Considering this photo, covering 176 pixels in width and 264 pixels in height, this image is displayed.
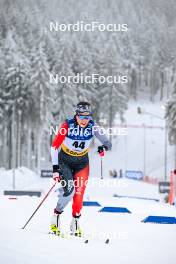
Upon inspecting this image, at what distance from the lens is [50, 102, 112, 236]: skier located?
792 centimetres

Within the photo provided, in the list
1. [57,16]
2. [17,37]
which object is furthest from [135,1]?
[17,37]

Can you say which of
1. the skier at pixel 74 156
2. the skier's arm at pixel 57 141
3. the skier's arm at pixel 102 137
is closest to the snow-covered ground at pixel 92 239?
the skier at pixel 74 156

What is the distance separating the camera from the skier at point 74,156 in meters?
7.92

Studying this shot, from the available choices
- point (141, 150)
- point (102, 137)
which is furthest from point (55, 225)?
point (141, 150)

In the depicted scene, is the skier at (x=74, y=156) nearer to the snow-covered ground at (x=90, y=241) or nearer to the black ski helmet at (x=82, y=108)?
the black ski helmet at (x=82, y=108)

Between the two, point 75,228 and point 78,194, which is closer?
point 75,228

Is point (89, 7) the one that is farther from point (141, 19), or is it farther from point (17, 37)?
point (17, 37)

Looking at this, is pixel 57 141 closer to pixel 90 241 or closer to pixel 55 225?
pixel 55 225

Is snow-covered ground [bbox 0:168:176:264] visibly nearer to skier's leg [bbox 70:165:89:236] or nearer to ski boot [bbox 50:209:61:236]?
ski boot [bbox 50:209:61:236]

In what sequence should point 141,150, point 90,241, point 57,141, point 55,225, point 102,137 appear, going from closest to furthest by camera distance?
1. point 90,241
2. point 55,225
3. point 57,141
4. point 102,137
5. point 141,150

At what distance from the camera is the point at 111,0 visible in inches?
6954

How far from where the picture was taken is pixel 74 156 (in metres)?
8.02

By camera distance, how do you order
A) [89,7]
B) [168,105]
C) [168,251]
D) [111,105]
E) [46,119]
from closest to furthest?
[168,251], [46,119], [168,105], [111,105], [89,7]

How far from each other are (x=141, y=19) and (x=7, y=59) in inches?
3904
